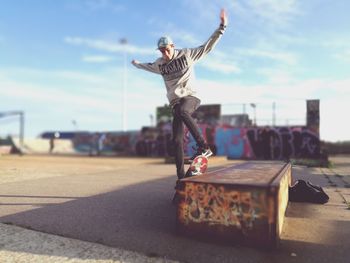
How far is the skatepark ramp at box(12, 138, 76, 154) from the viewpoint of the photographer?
146ft

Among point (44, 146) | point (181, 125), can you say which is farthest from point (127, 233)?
point (44, 146)

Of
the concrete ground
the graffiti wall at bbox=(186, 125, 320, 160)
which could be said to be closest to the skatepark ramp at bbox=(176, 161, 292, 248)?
the concrete ground

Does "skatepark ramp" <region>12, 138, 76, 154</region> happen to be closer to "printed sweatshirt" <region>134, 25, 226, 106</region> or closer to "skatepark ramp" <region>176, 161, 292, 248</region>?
"printed sweatshirt" <region>134, 25, 226, 106</region>

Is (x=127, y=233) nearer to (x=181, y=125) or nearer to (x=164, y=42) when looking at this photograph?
(x=181, y=125)

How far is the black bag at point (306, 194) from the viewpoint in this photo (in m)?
5.89

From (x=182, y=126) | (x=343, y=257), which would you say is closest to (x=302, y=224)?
(x=343, y=257)

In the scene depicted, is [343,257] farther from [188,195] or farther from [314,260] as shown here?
[188,195]

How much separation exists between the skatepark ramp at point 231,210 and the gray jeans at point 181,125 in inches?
49.9

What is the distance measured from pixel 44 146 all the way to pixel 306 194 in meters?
46.3

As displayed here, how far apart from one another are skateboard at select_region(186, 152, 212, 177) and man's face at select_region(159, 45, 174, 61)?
52.8 inches

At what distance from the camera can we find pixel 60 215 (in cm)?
452

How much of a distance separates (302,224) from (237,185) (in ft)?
5.09

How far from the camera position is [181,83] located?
4844 mm

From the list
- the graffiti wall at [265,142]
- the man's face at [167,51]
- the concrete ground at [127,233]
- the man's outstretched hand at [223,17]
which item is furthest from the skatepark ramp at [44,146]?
the man's outstretched hand at [223,17]
